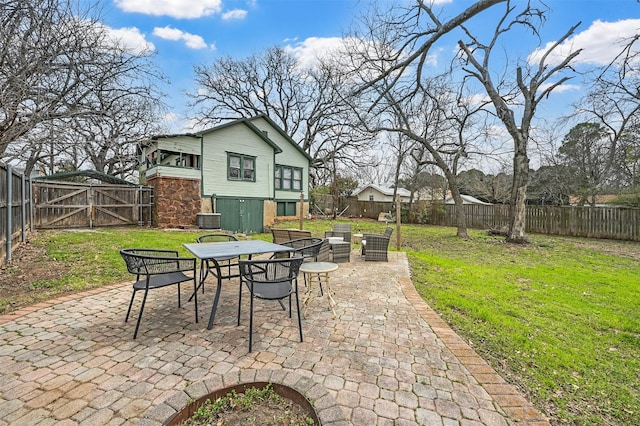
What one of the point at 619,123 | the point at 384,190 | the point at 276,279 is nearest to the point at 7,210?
the point at 276,279

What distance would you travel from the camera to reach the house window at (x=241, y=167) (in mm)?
15995

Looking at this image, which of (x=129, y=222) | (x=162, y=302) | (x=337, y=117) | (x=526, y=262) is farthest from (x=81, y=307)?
(x=337, y=117)

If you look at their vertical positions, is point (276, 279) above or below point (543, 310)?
above

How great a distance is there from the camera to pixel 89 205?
12.8 m

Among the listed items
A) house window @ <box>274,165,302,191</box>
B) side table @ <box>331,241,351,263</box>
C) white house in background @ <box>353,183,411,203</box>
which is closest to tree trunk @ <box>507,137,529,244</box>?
side table @ <box>331,241,351,263</box>

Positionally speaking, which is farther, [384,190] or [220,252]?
[384,190]

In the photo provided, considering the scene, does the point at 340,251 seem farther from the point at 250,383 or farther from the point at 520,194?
the point at 520,194

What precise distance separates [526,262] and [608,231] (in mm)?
8990

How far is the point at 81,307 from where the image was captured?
3953 millimetres

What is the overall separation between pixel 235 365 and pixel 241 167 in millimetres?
14852

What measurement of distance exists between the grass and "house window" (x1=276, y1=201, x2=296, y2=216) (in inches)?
388

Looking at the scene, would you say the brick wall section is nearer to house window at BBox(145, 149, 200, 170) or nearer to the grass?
house window at BBox(145, 149, 200, 170)

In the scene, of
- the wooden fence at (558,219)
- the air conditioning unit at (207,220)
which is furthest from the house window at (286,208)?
the wooden fence at (558,219)

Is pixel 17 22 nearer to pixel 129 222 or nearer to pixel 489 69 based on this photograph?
pixel 129 222
